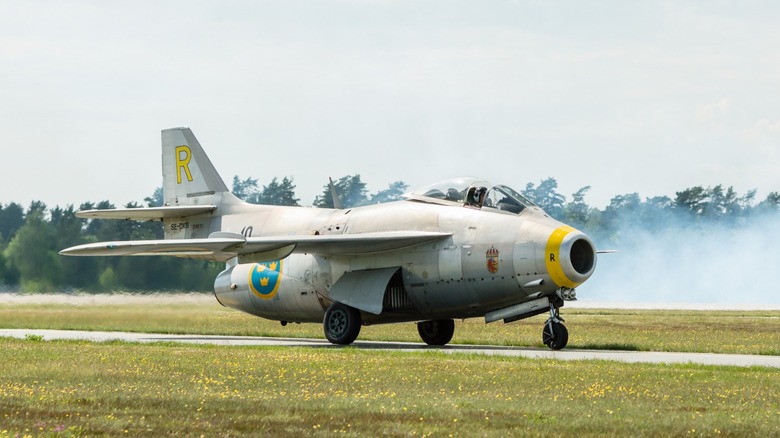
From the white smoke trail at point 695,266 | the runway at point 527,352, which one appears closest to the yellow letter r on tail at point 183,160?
the runway at point 527,352

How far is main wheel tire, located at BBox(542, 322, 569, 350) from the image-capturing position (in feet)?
79.0

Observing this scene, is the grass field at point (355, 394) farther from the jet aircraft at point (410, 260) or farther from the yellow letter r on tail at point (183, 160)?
the yellow letter r on tail at point (183, 160)

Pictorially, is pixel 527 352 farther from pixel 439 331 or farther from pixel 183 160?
pixel 183 160

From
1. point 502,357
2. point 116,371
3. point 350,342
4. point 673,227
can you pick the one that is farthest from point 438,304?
point 673,227

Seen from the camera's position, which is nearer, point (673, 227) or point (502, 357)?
point (502, 357)

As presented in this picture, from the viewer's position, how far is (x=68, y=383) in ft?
50.2

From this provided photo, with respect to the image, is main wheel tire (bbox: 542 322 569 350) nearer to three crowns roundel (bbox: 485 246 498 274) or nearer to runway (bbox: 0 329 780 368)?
runway (bbox: 0 329 780 368)

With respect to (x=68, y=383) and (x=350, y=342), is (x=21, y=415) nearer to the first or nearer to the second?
(x=68, y=383)

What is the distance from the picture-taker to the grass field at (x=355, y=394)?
1161cm

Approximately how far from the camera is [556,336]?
951 inches

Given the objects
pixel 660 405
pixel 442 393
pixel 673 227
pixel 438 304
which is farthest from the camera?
pixel 673 227

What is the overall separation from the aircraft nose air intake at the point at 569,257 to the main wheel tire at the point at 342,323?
4.97m

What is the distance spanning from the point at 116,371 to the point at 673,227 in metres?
81.4

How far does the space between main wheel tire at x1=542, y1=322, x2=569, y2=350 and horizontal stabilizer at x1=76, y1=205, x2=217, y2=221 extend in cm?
1218
